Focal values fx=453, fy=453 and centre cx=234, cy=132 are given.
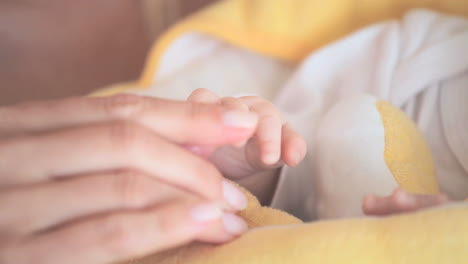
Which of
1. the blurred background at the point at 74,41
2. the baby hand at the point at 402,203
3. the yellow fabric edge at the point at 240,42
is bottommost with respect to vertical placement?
the baby hand at the point at 402,203

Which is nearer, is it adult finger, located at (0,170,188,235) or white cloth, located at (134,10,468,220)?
adult finger, located at (0,170,188,235)

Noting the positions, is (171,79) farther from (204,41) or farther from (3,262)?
(3,262)

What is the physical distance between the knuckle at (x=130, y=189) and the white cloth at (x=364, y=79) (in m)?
0.17

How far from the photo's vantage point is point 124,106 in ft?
→ 1.00

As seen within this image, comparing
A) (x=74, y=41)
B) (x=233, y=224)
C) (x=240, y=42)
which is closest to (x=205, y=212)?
(x=233, y=224)

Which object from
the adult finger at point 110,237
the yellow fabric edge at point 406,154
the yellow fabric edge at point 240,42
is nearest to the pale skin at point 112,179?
the adult finger at point 110,237

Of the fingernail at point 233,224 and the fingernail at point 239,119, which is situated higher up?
the fingernail at point 239,119

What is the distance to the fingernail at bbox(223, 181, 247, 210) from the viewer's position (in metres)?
0.32

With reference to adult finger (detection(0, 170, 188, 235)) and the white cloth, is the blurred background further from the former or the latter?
adult finger (detection(0, 170, 188, 235))

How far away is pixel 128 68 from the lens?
1.19 m

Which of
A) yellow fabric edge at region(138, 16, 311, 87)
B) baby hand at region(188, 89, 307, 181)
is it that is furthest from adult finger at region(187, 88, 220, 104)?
yellow fabric edge at region(138, 16, 311, 87)

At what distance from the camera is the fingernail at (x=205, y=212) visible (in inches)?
10.8

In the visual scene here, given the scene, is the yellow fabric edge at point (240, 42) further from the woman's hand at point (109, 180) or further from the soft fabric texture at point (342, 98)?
the woman's hand at point (109, 180)

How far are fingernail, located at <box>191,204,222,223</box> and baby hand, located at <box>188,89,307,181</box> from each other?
0.06 metres
